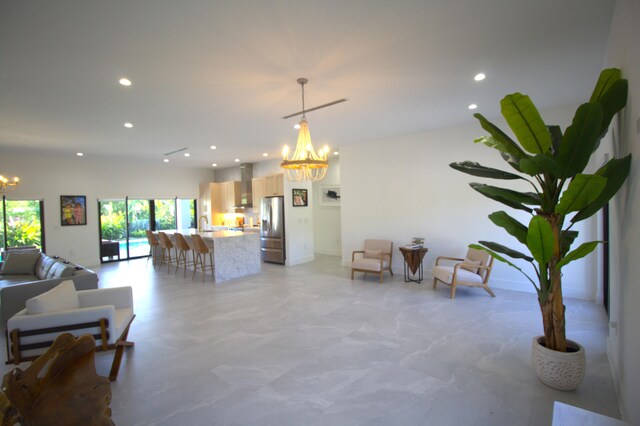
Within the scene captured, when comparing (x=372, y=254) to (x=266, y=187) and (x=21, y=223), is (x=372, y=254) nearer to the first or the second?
(x=266, y=187)

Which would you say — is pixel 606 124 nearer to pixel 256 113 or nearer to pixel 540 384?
pixel 540 384

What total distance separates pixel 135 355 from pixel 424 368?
3040 millimetres

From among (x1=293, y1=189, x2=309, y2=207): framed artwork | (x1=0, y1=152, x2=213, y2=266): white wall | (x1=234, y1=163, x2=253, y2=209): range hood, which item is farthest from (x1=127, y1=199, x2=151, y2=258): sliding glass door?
(x1=293, y1=189, x2=309, y2=207): framed artwork

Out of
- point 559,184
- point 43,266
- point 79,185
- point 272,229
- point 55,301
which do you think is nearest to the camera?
point 559,184

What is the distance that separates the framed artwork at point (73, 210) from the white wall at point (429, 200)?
7539 millimetres

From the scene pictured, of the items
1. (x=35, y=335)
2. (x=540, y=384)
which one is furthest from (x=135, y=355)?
(x=540, y=384)

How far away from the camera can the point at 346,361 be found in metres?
2.99

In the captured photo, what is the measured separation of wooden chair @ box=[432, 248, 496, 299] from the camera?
16.0 feet

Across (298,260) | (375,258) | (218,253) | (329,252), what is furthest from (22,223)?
(375,258)

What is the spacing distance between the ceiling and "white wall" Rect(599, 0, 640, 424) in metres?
0.49

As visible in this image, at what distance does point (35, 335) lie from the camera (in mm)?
2539

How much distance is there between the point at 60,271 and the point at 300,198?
5483 millimetres

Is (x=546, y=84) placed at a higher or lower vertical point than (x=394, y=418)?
higher

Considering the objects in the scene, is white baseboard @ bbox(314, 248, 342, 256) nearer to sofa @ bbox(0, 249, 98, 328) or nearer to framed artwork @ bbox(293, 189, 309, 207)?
framed artwork @ bbox(293, 189, 309, 207)
